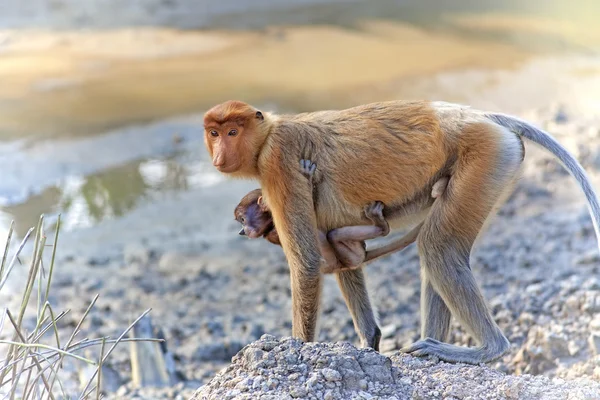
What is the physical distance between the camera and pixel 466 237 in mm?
5391

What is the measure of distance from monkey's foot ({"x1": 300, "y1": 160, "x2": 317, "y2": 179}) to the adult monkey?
0.11 ft

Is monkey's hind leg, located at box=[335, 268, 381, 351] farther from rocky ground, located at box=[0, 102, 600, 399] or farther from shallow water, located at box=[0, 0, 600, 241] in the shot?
shallow water, located at box=[0, 0, 600, 241]

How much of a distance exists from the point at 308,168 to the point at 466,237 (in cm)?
109

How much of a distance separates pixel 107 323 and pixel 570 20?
452 inches

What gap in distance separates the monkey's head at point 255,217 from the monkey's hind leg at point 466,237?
1164mm

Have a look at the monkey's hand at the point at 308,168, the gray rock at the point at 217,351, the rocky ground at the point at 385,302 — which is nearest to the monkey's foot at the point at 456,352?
the rocky ground at the point at 385,302

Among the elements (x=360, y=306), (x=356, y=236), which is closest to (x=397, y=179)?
(x=356, y=236)

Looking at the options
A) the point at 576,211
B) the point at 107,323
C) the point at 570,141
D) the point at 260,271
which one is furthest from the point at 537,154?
the point at 107,323

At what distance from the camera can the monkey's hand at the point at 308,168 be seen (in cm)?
564

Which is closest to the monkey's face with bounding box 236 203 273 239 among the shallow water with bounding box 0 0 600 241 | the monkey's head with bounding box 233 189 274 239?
the monkey's head with bounding box 233 189 274 239

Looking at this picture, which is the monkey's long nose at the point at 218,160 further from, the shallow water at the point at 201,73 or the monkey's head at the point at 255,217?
the shallow water at the point at 201,73

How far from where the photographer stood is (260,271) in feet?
32.5

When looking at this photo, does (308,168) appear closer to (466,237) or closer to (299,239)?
(299,239)

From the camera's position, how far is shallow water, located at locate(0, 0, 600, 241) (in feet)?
41.5
